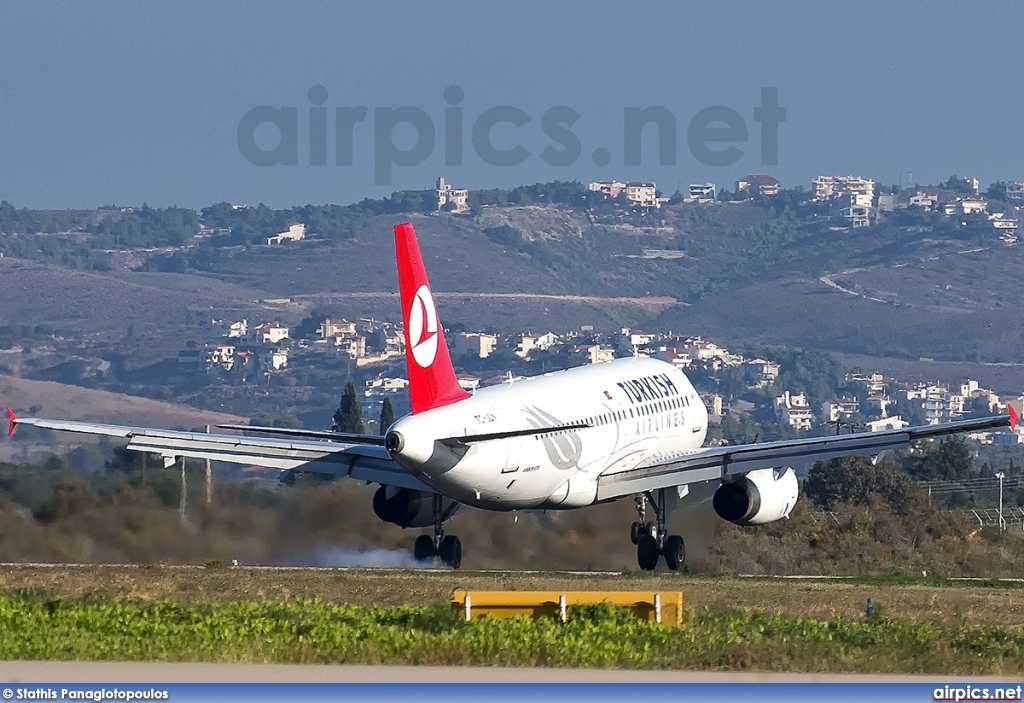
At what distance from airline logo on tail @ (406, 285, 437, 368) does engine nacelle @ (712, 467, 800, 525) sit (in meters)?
8.95

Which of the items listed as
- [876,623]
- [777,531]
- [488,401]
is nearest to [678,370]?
[777,531]

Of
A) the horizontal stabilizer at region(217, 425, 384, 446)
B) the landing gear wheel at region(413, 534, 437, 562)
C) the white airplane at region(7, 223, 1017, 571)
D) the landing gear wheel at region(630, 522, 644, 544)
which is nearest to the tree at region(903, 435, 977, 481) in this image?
the white airplane at region(7, 223, 1017, 571)

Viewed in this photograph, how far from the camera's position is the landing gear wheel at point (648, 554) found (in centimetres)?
4866

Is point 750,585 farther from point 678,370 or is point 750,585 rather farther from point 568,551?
point 678,370

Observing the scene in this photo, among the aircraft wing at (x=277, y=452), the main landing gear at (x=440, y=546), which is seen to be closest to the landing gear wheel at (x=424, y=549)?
the main landing gear at (x=440, y=546)

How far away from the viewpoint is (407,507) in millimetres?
47969

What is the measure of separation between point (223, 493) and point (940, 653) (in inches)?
1193

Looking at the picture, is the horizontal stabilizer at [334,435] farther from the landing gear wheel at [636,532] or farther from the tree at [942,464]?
the tree at [942,464]

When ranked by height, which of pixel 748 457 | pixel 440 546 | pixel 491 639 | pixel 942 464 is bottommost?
pixel 942 464

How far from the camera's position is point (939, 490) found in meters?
98.9

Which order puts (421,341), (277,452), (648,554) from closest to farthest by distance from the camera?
(421,341)
(277,452)
(648,554)

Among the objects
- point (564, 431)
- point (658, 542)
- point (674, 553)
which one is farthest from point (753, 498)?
point (564, 431)

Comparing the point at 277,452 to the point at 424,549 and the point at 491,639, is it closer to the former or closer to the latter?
the point at 424,549

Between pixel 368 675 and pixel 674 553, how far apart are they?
26239 millimetres
